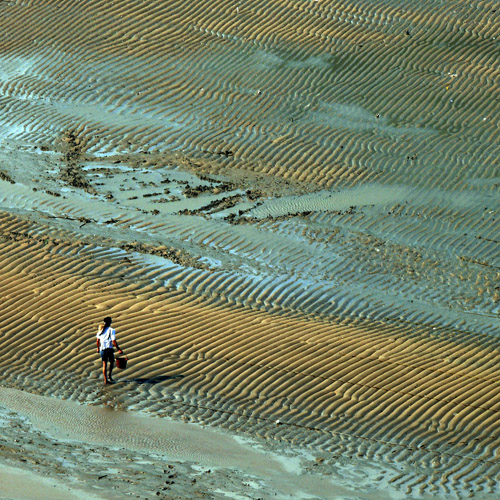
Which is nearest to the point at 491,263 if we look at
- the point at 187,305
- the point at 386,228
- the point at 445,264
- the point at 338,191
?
the point at 445,264

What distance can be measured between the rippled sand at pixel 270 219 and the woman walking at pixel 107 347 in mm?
304

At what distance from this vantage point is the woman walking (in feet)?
38.1

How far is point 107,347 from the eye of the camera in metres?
11.6

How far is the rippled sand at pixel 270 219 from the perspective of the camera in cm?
1163

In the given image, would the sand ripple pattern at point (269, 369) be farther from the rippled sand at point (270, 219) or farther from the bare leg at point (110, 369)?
the bare leg at point (110, 369)

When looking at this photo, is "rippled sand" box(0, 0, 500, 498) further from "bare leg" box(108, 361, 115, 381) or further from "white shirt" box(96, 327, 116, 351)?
"white shirt" box(96, 327, 116, 351)

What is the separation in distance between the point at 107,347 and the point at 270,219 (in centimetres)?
664

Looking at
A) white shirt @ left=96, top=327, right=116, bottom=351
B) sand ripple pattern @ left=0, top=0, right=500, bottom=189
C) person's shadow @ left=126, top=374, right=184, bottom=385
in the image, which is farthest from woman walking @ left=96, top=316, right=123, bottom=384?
sand ripple pattern @ left=0, top=0, right=500, bottom=189

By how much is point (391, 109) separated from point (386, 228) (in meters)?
4.85

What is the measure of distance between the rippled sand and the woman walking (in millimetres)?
304

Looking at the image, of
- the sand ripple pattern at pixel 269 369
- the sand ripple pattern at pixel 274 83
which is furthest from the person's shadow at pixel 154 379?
the sand ripple pattern at pixel 274 83

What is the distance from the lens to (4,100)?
2158cm

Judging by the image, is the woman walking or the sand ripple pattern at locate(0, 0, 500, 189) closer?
the woman walking

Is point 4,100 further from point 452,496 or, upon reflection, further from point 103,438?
point 452,496
